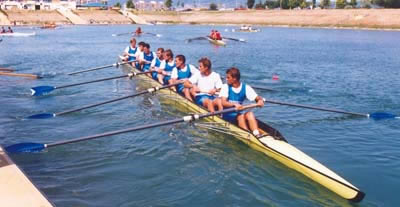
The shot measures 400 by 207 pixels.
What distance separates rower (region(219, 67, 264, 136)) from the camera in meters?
8.66

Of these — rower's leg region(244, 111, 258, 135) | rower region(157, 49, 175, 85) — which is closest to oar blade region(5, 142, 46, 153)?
rower's leg region(244, 111, 258, 135)

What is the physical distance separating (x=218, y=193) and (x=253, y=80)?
11207mm

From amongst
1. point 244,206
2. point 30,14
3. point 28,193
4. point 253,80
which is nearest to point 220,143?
point 244,206

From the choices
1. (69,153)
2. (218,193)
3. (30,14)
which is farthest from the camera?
(30,14)

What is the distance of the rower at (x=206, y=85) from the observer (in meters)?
10.3

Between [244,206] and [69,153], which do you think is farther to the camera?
[69,153]

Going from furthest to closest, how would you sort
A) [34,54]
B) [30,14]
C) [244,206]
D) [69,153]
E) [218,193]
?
[30,14] → [34,54] → [69,153] → [218,193] → [244,206]

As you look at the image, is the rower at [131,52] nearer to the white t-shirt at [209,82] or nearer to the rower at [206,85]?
the rower at [206,85]

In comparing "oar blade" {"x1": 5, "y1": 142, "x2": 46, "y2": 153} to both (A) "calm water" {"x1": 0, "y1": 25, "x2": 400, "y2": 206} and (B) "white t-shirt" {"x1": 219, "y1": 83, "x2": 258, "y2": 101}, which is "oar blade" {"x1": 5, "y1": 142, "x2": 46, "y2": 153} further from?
(B) "white t-shirt" {"x1": 219, "y1": 83, "x2": 258, "y2": 101}

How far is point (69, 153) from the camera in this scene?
352 inches

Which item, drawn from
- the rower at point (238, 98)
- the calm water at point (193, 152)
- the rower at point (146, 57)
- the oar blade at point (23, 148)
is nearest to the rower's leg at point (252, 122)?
the rower at point (238, 98)

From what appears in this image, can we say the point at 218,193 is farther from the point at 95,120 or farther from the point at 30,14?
the point at 30,14

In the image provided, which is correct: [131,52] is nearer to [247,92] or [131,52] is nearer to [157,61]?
[157,61]

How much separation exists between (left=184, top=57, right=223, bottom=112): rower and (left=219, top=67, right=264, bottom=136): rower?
0.99 m
